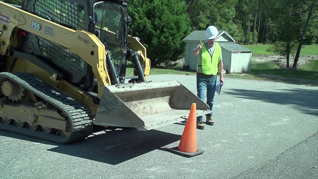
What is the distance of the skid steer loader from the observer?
605 cm

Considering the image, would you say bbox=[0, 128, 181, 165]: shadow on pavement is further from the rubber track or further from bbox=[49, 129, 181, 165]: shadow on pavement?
the rubber track

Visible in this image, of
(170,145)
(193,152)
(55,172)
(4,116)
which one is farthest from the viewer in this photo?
(4,116)

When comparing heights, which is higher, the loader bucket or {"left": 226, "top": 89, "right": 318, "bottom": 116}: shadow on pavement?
the loader bucket

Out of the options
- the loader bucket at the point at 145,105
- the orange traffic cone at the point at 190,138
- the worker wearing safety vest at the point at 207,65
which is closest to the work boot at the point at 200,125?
the worker wearing safety vest at the point at 207,65

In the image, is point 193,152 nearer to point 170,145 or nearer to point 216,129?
point 170,145

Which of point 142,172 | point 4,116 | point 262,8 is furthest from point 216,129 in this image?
point 262,8

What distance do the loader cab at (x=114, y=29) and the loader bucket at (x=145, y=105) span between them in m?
0.55

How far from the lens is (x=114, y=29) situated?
7129mm

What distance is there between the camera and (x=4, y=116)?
690cm

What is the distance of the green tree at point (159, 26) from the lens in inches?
956

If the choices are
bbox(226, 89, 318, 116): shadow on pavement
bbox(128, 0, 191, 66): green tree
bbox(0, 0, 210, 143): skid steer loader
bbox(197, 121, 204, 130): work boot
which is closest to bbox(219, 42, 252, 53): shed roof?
bbox(128, 0, 191, 66): green tree

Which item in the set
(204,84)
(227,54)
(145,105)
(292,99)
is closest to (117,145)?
(145,105)

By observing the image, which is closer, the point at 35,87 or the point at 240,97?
the point at 35,87

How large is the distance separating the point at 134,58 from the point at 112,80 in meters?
1.02
